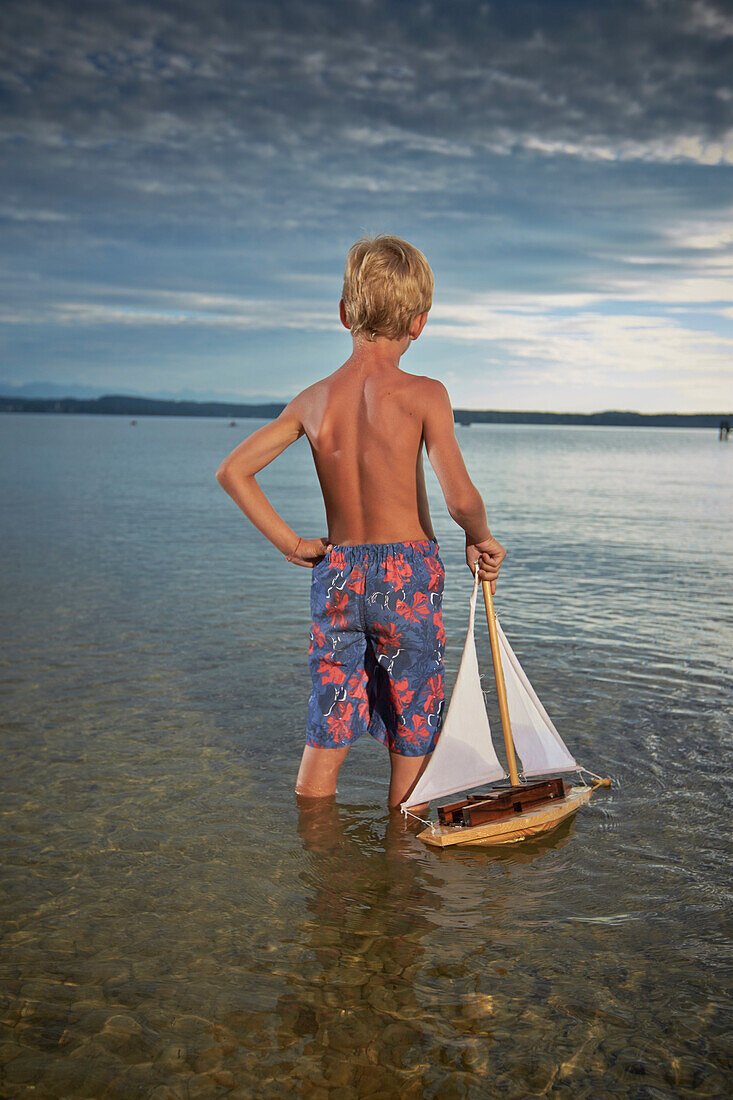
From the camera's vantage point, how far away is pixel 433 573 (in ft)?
13.5

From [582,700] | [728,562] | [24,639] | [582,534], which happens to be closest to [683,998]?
[582,700]

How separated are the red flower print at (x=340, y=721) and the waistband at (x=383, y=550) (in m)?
0.72

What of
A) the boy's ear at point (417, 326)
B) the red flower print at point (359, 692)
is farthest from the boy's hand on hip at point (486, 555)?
the boy's ear at point (417, 326)

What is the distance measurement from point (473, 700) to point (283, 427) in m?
1.62

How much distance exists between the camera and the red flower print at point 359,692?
4.26m

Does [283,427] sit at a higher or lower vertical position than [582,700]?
higher

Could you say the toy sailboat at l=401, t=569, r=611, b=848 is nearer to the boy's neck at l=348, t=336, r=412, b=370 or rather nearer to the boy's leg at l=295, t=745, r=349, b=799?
the boy's leg at l=295, t=745, r=349, b=799

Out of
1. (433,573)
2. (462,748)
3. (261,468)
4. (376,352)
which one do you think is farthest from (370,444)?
(462,748)

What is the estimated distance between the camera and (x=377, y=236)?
3959 mm

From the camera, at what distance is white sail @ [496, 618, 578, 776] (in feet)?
15.4

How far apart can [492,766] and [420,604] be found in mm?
1004

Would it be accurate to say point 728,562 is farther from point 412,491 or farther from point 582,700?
point 412,491

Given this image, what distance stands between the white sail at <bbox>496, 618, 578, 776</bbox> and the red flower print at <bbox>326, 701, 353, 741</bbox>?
93 centimetres

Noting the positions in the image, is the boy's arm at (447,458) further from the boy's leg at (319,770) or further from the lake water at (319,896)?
the lake water at (319,896)
